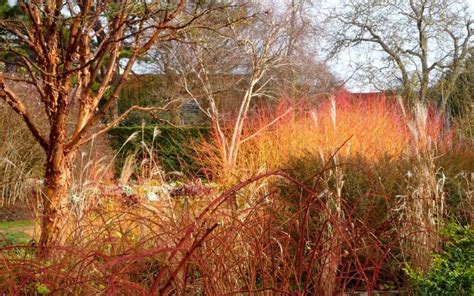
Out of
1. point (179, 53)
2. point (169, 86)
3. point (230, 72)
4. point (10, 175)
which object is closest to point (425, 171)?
point (10, 175)

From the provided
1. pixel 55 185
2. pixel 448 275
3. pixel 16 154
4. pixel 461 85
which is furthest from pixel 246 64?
pixel 55 185

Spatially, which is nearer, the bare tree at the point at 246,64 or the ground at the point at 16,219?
the ground at the point at 16,219

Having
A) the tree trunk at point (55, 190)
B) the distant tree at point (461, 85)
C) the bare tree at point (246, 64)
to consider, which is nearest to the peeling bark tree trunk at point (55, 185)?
the tree trunk at point (55, 190)

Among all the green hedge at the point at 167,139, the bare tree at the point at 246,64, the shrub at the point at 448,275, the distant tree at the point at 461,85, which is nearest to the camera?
the shrub at the point at 448,275

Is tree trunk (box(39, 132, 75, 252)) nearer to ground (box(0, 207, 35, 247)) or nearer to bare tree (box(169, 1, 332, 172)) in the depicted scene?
ground (box(0, 207, 35, 247))

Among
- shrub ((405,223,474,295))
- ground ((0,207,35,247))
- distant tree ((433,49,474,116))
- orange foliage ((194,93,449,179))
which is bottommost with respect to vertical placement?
ground ((0,207,35,247))

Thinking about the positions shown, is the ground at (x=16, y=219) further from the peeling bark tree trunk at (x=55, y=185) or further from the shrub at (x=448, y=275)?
the shrub at (x=448, y=275)

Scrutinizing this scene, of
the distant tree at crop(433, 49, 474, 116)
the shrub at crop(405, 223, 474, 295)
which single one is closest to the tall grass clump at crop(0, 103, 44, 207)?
the shrub at crop(405, 223, 474, 295)

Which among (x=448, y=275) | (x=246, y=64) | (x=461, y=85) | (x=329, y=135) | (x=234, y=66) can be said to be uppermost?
(x=246, y=64)

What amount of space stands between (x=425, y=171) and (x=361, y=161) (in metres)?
1.08

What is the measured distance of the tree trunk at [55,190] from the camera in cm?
362

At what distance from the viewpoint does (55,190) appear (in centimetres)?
365

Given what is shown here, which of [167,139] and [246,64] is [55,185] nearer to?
[167,139]

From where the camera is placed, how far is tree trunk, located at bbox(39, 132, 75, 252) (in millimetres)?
3625
